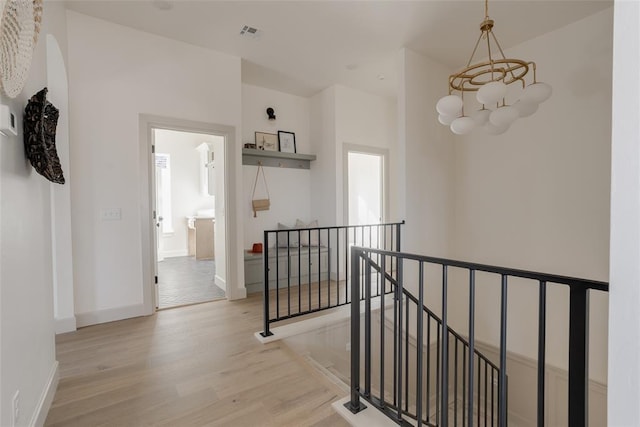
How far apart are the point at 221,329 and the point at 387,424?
5.83ft

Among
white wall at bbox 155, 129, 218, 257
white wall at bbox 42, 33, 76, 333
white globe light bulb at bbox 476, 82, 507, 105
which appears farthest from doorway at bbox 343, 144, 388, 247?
white wall at bbox 42, 33, 76, 333

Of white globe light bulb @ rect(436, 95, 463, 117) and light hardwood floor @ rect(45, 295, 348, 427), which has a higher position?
white globe light bulb @ rect(436, 95, 463, 117)

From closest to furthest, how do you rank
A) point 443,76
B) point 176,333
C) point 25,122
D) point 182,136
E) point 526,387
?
point 25,122
point 176,333
point 526,387
point 443,76
point 182,136

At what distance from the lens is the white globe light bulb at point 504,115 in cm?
205

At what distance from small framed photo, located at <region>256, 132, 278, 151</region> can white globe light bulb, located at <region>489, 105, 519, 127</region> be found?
3.28 meters

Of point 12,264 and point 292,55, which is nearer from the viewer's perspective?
point 12,264

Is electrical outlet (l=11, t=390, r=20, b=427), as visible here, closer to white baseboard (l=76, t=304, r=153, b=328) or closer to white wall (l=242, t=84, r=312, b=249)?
white baseboard (l=76, t=304, r=153, b=328)

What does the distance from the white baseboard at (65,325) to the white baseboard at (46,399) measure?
3.11 feet

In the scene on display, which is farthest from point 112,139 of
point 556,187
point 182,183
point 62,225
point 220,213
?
point 556,187

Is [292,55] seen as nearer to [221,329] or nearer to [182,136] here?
[221,329]

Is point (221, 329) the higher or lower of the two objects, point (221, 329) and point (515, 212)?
the lower

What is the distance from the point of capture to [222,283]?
4227mm

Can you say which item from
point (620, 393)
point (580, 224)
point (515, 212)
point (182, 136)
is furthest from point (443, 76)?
point (182, 136)

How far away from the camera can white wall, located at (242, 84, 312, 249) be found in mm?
4617
